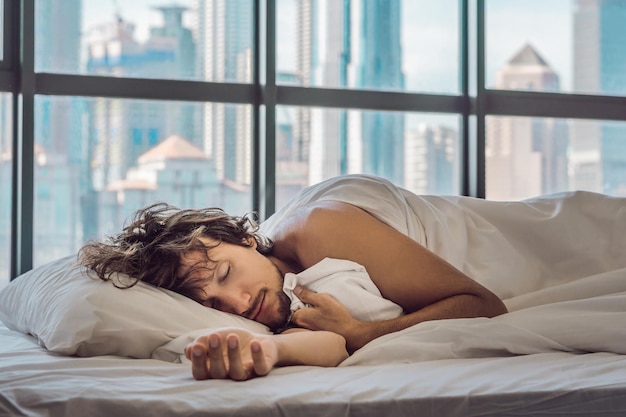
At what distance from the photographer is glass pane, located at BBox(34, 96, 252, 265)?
3.22m

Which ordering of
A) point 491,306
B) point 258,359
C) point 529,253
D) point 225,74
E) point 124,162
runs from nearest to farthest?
point 258,359 < point 491,306 < point 529,253 < point 124,162 < point 225,74

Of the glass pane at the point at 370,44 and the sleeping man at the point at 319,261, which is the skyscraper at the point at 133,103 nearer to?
the glass pane at the point at 370,44

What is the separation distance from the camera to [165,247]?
1.75 metres

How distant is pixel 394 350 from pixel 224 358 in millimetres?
336

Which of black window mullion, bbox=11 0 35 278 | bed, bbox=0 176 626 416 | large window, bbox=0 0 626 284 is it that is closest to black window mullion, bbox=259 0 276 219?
large window, bbox=0 0 626 284

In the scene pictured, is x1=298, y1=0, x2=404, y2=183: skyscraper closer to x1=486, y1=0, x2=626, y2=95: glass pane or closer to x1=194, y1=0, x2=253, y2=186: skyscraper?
x1=194, y1=0, x2=253, y2=186: skyscraper

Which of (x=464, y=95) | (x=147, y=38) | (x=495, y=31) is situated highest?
(x=495, y=31)

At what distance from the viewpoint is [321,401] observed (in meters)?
1.11

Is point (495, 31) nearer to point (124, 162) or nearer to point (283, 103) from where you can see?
point (283, 103)

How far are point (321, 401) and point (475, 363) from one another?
374 millimetres

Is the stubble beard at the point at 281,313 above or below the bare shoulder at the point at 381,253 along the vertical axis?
below

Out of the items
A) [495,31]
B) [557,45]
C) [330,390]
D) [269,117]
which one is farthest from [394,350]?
[557,45]

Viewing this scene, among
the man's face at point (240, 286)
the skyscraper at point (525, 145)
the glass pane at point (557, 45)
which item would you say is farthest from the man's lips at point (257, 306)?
the glass pane at point (557, 45)

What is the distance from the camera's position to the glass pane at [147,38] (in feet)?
10.8
